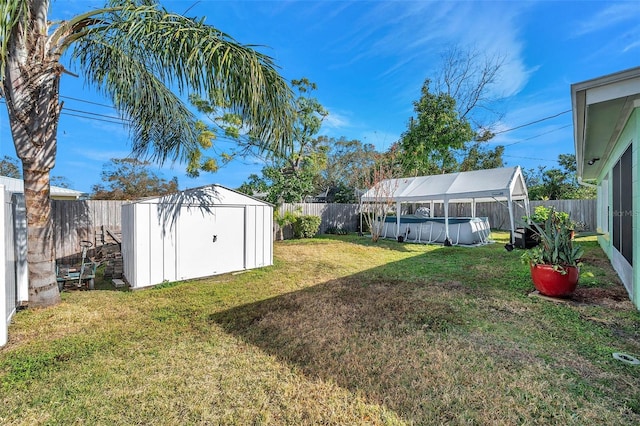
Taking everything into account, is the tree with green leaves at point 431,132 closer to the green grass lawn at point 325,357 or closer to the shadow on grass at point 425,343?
the shadow on grass at point 425,343

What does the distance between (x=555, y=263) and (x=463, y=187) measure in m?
6.63

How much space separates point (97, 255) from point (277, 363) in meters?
7.77

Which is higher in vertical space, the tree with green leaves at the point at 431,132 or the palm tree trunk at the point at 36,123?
the tree with green leaves at the point at 431,132

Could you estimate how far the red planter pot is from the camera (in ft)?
14.3

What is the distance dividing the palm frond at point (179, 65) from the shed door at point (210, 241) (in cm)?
245

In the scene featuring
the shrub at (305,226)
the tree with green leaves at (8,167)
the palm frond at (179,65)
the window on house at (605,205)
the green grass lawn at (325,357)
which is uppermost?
the tree with green leaves at (8,167)

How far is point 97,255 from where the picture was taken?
25.4 feet

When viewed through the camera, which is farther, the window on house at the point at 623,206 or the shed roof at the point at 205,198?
the shed roof at the point at 205,198

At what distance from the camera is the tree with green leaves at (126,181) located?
1991cm

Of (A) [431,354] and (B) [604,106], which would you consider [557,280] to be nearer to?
(B) [604,106]

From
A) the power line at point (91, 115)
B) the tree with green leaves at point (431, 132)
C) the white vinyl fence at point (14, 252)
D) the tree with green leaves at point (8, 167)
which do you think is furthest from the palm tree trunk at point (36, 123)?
the tree with green leaves at point (8, 167)

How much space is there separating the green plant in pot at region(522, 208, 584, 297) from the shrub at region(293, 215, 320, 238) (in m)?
9.62

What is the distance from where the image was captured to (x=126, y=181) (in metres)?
20.7

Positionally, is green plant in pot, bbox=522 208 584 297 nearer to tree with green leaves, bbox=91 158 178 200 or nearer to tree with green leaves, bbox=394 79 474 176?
tree with green leaves, bbox=394 79 474 176
